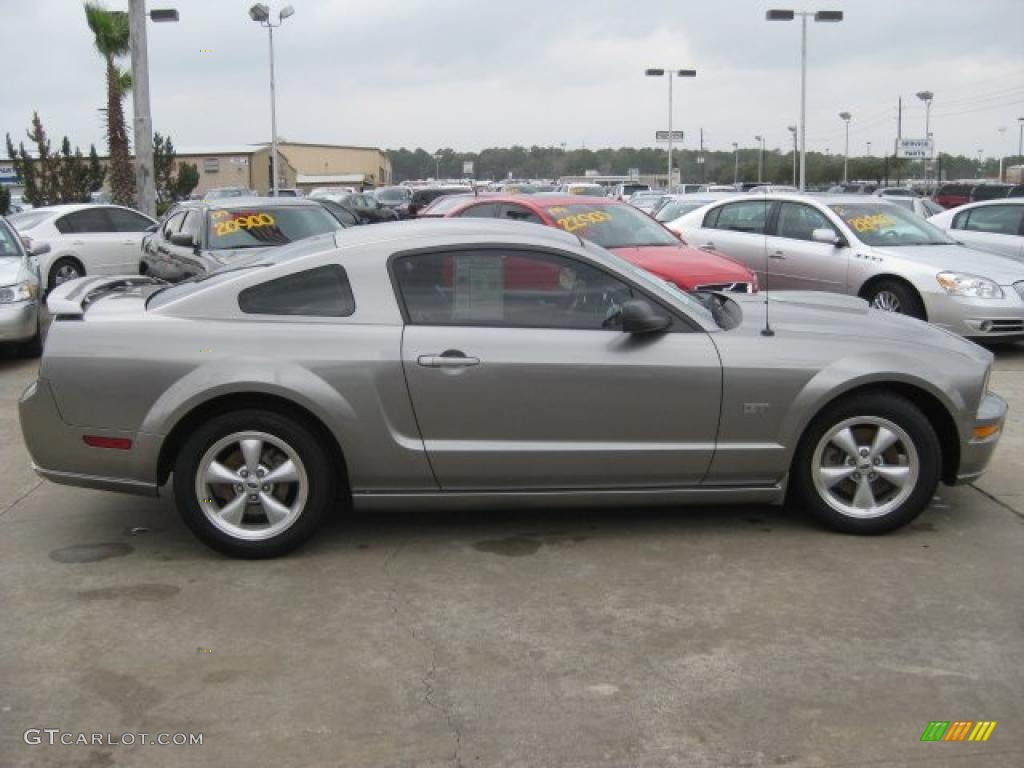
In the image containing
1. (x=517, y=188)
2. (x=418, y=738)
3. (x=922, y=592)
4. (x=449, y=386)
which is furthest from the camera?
(x=517, y=188)

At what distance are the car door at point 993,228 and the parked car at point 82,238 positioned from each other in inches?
450

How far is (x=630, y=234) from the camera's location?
33.0 ft

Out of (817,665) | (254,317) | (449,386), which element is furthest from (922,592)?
(254,317)

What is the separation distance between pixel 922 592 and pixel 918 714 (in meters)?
1.06

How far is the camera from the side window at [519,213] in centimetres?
1043

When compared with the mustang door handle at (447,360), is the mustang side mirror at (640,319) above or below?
above

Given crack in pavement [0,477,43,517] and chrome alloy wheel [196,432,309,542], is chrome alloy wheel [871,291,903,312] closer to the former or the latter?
chrome alloy wheel [196,432,309,542]

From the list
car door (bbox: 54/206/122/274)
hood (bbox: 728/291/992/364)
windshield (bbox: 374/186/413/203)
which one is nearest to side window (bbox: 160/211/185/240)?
car door (bbox: 54/206/122/274)

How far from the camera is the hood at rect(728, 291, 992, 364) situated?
5.00 m

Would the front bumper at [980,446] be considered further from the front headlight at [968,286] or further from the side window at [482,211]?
the side window at [482,211]

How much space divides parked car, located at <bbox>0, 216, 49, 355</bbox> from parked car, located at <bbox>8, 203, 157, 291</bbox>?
426cm

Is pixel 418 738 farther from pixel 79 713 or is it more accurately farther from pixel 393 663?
pixel 79 713

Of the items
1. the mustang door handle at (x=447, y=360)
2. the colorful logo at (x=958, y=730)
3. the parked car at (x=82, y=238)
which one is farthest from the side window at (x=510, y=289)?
the parked car at (x=82, y=238)

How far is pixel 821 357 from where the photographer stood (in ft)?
15.9
